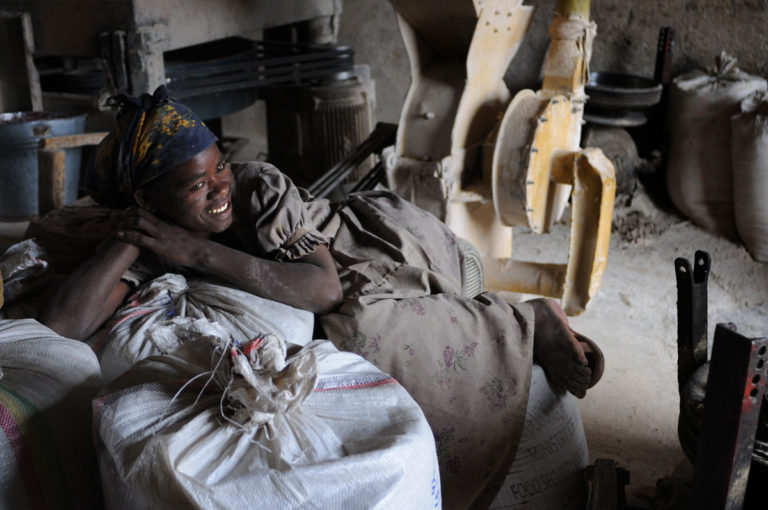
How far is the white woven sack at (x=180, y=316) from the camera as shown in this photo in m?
1.62

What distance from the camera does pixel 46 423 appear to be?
131 cm

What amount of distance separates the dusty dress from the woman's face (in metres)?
0.09

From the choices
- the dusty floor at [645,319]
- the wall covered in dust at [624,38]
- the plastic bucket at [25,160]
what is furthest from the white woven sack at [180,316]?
the wall covered in dust at [624,38]

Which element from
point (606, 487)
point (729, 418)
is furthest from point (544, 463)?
point (729, 418)

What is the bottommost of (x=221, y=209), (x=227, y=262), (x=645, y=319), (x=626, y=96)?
(x=645, y=319)

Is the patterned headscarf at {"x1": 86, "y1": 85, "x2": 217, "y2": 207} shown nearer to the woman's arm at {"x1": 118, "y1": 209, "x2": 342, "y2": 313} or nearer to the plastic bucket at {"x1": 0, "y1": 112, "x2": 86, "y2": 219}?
the woman's arm at {"x1": 118, "y1": 209, "x2": 342, "y2": 313}

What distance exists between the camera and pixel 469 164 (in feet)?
9.66

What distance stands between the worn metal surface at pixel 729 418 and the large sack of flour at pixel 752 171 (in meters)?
2.89

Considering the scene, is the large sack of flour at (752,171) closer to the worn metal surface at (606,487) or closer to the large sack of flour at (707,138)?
the large sack of flour at (707,138)

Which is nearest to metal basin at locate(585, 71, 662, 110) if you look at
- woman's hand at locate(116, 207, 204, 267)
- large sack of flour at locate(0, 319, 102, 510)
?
woman's hand at locate(116, 207, 204, 267)

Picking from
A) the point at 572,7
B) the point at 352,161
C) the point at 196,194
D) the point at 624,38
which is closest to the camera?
the point at 196,194

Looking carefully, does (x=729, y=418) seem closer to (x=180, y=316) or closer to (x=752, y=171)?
(x=180, y=316)

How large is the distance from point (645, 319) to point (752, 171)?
3.59 ft

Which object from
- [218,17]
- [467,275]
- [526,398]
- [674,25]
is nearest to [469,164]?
[467,275]
